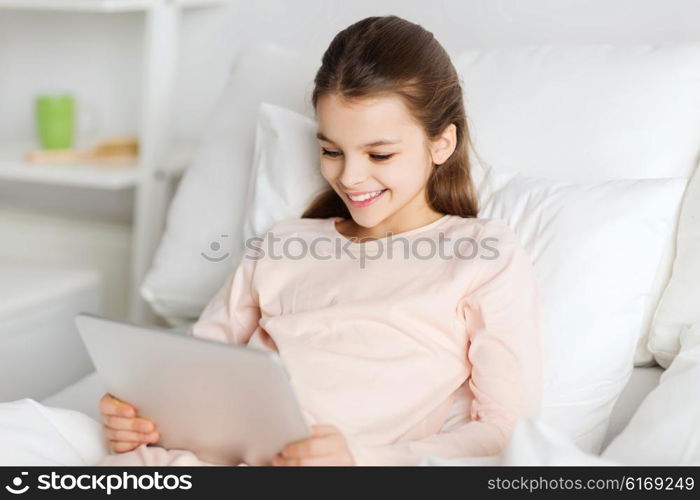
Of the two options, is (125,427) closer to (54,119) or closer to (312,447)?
(312,447)

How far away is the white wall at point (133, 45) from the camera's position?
169 cm

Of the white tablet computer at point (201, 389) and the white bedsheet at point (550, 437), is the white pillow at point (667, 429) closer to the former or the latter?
the white bedsheet at point (550, 437)

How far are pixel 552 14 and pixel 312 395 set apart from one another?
91 cm

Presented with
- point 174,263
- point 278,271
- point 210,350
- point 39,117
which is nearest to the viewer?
point 210,350

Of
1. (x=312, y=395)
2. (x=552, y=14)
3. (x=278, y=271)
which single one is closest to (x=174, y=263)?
(x=278, y=271)

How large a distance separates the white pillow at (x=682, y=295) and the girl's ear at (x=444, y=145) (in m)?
0.36

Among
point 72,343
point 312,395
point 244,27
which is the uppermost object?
point 244,27

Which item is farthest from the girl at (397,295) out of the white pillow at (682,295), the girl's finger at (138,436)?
the white pillow at (682,295)

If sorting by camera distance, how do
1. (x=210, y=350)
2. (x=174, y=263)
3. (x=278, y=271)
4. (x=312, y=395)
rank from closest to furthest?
(x=210, y=350)
(x=312, y=395)
(x=278, y=271)
(x=174, y=263)

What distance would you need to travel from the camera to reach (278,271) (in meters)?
1.29

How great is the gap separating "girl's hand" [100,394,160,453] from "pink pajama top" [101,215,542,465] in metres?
0.02

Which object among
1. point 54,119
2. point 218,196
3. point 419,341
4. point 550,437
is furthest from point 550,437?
point 54,119

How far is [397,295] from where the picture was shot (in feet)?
3.87
